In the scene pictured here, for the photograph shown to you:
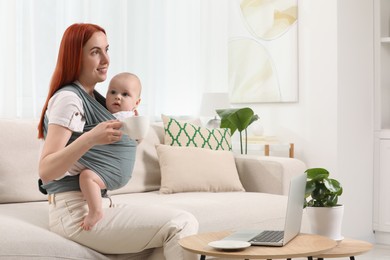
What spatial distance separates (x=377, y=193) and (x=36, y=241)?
10.3 ft

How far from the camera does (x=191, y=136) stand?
389 cm

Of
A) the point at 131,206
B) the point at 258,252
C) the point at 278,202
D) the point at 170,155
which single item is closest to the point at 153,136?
the point at 170,155

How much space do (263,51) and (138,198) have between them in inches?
87.3

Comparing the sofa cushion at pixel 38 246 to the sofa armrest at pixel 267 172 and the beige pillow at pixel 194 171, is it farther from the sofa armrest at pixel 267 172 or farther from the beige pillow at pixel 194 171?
the sofa armrest at pixel 267 172

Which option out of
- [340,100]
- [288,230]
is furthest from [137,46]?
[288,230]

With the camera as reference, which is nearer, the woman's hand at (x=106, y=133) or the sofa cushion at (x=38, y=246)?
the woman's hand at (x=106, y=133)

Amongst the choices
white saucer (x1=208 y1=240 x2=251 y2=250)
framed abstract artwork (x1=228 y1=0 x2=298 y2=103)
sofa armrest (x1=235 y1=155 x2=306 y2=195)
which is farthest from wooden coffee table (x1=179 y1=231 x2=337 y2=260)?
framed abstract artwork (x1=228 y1=0 x2=298 y2=103)

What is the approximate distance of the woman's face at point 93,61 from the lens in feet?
8.14

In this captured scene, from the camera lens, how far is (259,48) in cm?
523

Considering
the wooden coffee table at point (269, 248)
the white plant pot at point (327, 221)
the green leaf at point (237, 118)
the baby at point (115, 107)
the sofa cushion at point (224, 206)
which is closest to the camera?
the wooden coffee table at point (269, 248)

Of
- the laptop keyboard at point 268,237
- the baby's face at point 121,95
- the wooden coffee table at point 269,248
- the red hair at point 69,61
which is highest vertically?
the red hair at point 69,61

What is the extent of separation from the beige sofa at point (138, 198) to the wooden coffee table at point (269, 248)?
1.10ft

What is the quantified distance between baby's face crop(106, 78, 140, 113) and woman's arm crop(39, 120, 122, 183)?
0.31 m

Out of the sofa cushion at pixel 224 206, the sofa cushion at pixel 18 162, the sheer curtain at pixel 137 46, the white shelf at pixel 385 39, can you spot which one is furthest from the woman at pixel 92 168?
the white shelf at pixel 385 39
